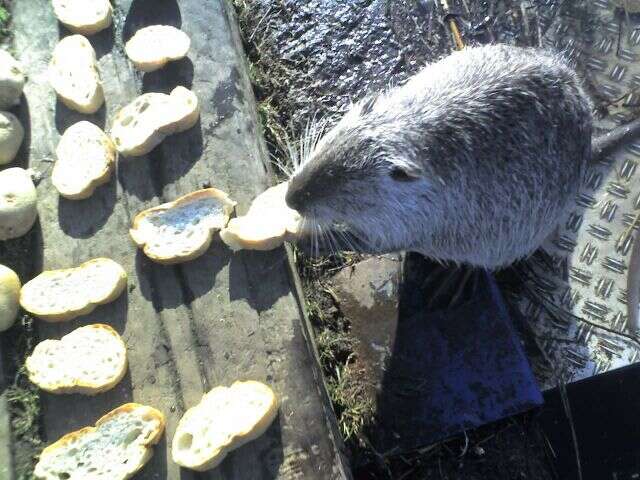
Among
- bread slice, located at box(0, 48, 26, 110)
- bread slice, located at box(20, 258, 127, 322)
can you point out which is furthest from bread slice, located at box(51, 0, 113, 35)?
bread slice, located at box(20, 258, 127, 322)

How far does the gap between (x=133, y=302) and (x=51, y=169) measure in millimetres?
815

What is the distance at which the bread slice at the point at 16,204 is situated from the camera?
2859 mm

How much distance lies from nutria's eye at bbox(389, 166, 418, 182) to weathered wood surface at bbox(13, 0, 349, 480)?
0.63m

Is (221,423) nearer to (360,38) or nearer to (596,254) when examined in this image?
(596,254)

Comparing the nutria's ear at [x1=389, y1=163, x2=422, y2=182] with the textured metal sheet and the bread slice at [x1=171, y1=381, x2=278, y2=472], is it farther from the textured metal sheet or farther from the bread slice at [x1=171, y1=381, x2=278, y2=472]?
the textured metal sheet

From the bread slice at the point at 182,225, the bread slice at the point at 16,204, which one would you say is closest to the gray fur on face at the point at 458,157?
the bread slice at the point at 182,225

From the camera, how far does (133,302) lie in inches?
112

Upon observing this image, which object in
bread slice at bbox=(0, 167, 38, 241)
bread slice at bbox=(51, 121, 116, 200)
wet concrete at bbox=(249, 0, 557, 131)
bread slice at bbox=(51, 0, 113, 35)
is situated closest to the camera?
bread slice at bbox=(0, 167, 38, 241)

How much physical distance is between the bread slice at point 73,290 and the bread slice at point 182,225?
7.3 inches

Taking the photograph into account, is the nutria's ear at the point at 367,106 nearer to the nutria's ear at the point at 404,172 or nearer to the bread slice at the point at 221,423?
the nutria's ear at the point at 404,172

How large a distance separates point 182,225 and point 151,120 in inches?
20.9

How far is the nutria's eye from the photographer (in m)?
2.66

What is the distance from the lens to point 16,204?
9.42 feet

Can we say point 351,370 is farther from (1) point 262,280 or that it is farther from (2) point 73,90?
(2) point 73,90
